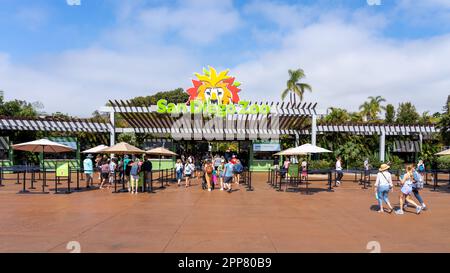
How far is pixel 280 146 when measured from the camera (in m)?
29.5

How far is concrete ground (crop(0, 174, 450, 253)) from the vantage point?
672 cm

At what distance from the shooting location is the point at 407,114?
4262cm

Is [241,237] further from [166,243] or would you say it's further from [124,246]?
[124,246]

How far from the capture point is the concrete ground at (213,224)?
6723 mm

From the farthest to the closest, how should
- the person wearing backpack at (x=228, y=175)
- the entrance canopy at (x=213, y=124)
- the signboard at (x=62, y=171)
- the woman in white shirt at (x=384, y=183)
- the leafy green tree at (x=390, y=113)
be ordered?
the leafy green tree at (x=390, y=113) → the entrance canopy at (x=213, y=124) → the person wearing backpack at (x=228, y=175) → the signboard at (x=62, y=171) → the woman in white shirt at (x=384, y=183)

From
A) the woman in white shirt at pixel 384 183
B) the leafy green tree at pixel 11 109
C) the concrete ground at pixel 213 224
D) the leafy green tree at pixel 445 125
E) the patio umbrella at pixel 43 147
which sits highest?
the leafy green tree at pixel 11 109

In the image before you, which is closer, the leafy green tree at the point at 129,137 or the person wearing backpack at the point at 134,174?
the person wearing backpack at the point at 134,174

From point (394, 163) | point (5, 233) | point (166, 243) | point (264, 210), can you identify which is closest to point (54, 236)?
point (5, 233)

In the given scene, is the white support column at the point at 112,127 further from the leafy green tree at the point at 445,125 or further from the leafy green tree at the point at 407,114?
the leafy green tree at the point at 407,114

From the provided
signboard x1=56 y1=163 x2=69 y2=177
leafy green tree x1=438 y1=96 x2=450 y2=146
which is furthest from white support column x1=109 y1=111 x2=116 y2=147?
leafy green tree x1=438 y1=96 x2=450 y2=146

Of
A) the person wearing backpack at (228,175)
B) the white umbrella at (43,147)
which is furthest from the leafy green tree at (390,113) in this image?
the white umbrella at (43,147)

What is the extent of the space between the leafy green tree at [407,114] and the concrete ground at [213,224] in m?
30.6

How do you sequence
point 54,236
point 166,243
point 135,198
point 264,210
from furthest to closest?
point 135,198
point 264,210
point 54,236
point 166,243
